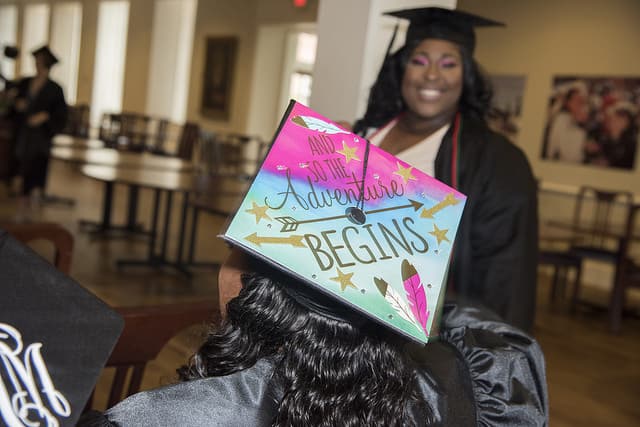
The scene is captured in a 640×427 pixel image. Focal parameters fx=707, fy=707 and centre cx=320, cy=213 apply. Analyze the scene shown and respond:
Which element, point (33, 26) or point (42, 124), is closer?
point (42, 124)

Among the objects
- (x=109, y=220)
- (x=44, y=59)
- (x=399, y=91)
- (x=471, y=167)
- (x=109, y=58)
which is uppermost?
(x=109, y=58)

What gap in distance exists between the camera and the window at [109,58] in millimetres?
13492

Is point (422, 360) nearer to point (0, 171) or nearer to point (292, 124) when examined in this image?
point (292, 124)

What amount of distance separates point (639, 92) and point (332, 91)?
5136 mm

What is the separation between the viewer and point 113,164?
564 cm

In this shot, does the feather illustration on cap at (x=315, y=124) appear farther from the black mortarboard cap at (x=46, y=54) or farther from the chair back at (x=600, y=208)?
the black mortarboard cap at (x=46, y=54)

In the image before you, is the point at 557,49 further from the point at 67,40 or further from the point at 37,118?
the point at 67,40

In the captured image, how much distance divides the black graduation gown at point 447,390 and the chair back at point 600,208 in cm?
526

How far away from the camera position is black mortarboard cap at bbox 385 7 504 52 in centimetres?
183

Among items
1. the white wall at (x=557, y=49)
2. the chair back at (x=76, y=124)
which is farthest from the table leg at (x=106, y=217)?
the chair back at (x=76, y=124)

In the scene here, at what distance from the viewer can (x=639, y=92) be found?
666 centimetres

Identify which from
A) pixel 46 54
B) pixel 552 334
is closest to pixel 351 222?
pixel 552 334

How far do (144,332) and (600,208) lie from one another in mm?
6264

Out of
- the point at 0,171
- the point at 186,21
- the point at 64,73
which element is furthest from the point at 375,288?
the point at 64,73
